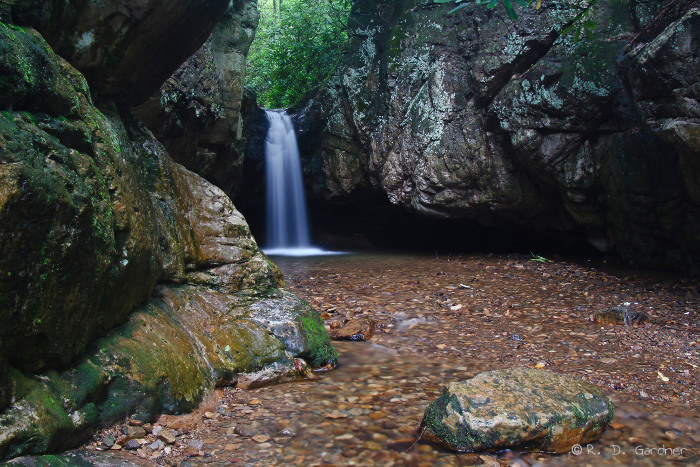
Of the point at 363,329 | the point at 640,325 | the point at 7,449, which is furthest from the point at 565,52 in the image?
the point at 7,449

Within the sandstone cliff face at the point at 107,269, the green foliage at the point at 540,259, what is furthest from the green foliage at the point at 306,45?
the sandstone cliff face at the point at 107,269

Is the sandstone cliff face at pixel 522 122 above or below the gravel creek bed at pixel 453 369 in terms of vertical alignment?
above

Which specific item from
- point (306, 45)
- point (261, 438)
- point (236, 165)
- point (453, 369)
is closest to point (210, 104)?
point (236, 165)

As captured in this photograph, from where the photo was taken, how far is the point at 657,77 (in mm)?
6207

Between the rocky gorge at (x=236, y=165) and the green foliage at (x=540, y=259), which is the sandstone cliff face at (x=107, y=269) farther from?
the green foliage at (x=540, y=259)

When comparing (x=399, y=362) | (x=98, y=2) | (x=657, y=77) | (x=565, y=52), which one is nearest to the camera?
(x=98, y=2)

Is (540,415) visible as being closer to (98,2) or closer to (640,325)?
(640,325)

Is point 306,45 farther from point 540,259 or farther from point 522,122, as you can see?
point 540,259

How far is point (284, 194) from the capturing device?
1396cm

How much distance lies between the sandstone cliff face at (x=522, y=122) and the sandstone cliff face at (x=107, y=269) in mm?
5584

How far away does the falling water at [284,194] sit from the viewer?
13578mm

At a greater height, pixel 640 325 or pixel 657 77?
pixel 657 77

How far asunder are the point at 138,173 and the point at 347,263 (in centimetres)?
717

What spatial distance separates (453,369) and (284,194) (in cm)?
1030
